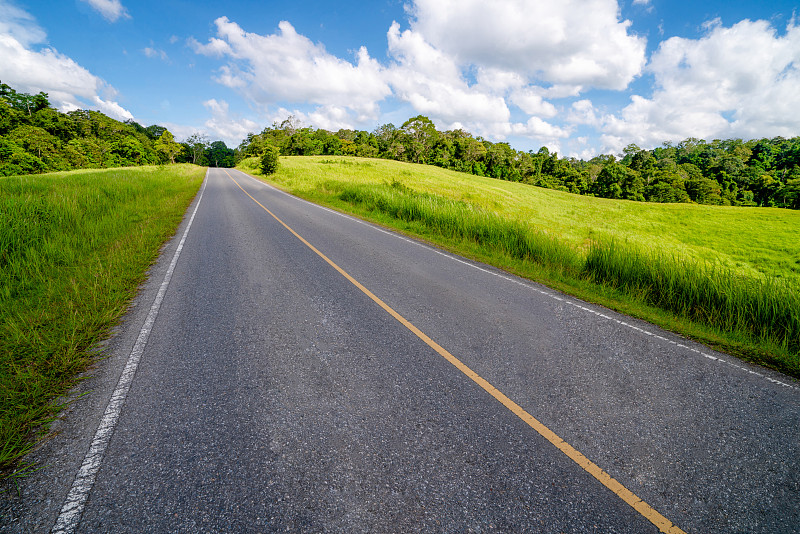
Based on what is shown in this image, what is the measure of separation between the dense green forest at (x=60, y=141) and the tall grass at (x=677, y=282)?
209 feet

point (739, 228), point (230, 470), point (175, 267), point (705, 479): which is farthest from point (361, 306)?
point (739, 228)

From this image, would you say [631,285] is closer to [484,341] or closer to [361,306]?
[484,341]

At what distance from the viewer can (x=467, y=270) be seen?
24.7ft

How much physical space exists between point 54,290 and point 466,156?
8747 centimetres

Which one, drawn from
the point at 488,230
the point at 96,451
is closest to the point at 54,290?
the point at 96,451

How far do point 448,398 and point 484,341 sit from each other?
4.25 feet

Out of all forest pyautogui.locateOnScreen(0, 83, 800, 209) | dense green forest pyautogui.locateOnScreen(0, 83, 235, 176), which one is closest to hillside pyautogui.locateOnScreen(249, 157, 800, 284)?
forest pyautogui.locateOnScreen(0, 83, 800, 209)

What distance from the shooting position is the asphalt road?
2080mm

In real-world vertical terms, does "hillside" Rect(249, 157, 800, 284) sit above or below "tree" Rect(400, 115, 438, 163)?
below

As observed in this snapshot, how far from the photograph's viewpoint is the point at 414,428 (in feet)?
9.05

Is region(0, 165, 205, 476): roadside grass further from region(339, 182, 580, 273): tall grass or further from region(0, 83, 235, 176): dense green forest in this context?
region(0, 83, 235, 176): dense green forest

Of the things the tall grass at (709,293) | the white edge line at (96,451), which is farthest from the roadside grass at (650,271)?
the white edge line at (96,451)

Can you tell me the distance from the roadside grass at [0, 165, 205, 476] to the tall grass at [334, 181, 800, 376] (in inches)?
323

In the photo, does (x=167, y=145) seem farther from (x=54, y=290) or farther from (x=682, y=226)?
(x=682, y=226)
